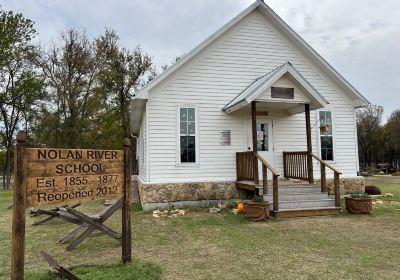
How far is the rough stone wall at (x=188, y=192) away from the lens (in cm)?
1026

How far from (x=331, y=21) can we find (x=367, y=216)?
1051 centimetres

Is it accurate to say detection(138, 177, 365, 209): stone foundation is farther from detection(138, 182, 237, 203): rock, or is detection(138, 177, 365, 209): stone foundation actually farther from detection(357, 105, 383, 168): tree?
detection(357, 105, 383, 168): tree

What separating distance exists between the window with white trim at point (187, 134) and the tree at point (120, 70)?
1885cm

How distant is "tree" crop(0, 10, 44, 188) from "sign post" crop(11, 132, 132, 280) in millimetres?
21879

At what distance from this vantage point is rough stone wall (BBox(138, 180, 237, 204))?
1026cm

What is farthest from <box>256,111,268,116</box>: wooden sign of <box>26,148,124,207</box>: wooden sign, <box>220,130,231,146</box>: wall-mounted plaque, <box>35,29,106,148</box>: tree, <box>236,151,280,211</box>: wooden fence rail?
<box>35,29,106,148</box>: tree

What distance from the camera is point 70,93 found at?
82.7ft

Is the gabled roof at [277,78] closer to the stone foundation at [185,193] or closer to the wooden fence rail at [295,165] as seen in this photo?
the wooden fence rail at [295,165]

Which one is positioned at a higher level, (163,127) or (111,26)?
(111,26)

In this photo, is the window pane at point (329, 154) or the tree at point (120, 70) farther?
the tree at point (120, 70)

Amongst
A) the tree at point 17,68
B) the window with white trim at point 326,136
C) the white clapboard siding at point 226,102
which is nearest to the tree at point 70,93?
the tree at point 17,68

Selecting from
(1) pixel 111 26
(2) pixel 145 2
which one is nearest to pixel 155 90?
(2) pixel 145 2

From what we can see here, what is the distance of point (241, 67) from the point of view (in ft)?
38.2

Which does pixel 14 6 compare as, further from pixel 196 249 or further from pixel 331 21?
pixel 196 249
